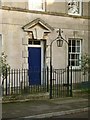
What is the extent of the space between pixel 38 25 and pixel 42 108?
7099 mm

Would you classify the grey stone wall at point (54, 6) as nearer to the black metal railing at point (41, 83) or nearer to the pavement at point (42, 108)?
the black metal railing at point (41, 83)

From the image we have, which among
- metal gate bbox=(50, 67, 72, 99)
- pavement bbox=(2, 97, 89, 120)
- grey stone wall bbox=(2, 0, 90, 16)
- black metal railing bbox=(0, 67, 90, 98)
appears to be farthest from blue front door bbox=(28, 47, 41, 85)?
pavement bbox=(2, 97, 89, 120)

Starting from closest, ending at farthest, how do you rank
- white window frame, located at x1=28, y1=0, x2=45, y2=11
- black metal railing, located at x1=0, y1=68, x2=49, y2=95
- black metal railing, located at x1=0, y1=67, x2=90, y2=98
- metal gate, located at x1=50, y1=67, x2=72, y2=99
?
1. black metal railing, located at x1=0, y1=68, x2=49, y2=95
2. black metal railing, located at x1=0, y1=67, x2=90, y2=98
3. metal gate, located at x1=50, y1=67, x2=72, y2=99
4. white window frame, located at x1=28, y1=0, x2=45, y2=11

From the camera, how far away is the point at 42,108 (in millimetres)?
13156

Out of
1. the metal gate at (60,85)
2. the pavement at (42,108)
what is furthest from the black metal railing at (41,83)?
the pavement at (42,108)

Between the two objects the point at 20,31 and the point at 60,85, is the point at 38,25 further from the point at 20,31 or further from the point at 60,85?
the point at 60,85

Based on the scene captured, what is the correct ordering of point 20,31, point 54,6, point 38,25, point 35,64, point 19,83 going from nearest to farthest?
point 19,83 → point 20,31 → point 38,25 → point 35,64 → point 54,6

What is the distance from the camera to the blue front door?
19234 millimetres

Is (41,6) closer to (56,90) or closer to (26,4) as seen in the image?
(26,4)

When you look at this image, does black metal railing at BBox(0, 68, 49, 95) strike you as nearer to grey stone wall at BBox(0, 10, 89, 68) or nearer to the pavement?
grey stone wall at BBox(0, 10, 89, 68)

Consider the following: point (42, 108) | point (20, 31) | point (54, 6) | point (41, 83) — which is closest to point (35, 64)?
point (41, 83)

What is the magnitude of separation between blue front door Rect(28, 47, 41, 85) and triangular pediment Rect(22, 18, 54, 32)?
1.18m

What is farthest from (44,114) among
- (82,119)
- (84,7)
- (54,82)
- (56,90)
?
(84,7)

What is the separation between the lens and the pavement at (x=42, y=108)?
1166cm
